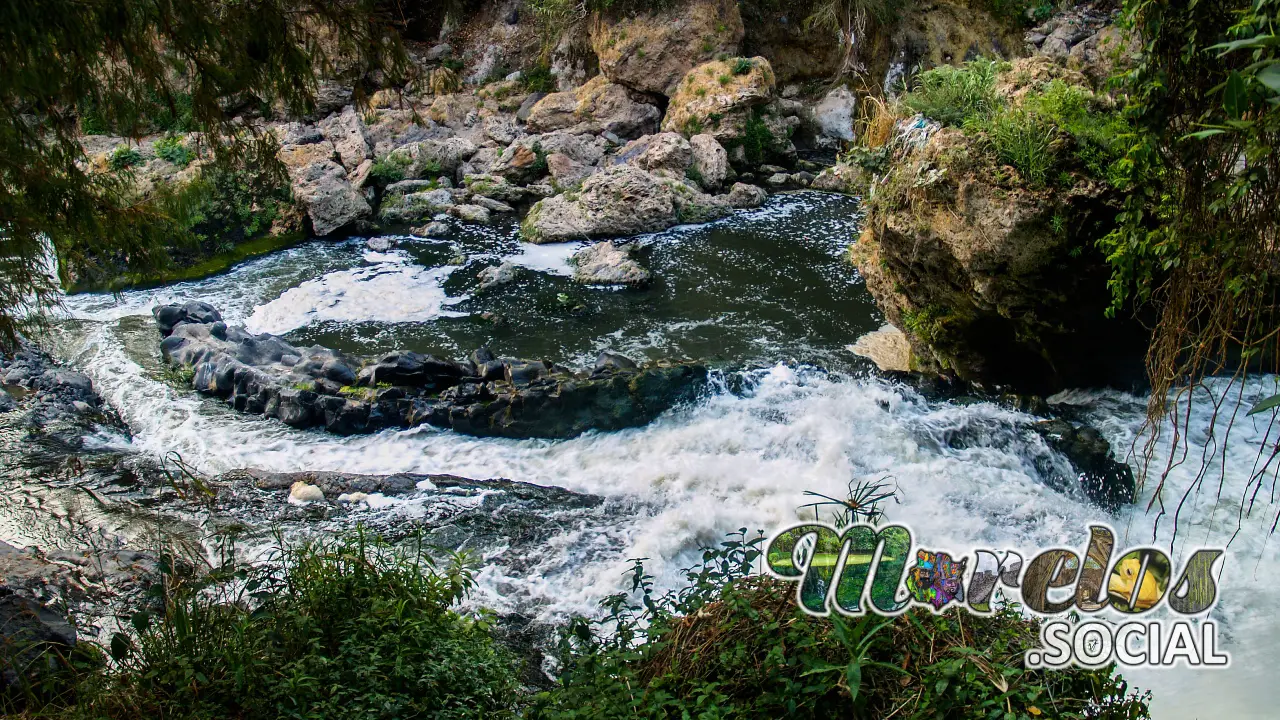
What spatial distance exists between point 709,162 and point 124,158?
10724mm

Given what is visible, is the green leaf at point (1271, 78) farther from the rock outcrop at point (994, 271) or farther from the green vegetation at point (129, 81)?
the rock outcrop at point (994, 271)

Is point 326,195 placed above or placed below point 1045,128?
below

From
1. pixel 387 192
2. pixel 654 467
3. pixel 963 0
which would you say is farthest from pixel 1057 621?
pixel 963 0

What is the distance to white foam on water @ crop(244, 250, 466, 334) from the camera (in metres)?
10.8

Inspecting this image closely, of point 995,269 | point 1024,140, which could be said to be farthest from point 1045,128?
point 995,269

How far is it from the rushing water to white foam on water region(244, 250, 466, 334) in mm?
39

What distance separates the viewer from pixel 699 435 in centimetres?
709

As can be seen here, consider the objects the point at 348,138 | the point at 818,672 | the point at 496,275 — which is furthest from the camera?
the point at 348,138

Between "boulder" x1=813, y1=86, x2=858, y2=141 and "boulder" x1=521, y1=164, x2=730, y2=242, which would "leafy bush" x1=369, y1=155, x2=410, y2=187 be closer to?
"boulder" x1=521, y1=164, x2=730, y2=242

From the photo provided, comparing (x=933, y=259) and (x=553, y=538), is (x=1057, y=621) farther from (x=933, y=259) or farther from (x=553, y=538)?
(x=933, y=259)

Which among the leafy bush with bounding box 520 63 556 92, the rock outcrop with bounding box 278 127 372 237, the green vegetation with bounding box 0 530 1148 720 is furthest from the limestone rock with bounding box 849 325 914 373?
the leafy bush with bounding box 520 63 556 92

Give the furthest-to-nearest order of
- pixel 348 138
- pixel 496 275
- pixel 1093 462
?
pixel 348 138, pixel 496 275, pixel 1093 462

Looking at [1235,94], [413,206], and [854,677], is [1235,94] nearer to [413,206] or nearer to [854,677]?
[854,677]

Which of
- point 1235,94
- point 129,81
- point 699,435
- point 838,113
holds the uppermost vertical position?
point 129,81
